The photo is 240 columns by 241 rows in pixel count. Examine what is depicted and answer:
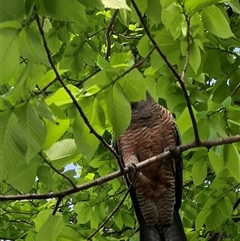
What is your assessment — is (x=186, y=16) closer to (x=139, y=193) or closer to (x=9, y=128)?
(x=9, y=128)

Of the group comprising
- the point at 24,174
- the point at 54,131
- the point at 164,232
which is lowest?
the point at 164,232

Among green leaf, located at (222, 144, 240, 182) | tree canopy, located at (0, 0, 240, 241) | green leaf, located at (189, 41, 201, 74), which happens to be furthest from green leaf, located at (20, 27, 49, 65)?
green leaf, located at (222, 144, 240, 182)

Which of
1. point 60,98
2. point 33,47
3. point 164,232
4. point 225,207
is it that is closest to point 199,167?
point 225,207

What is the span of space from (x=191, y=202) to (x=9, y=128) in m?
2.70

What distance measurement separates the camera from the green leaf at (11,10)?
1.18 m

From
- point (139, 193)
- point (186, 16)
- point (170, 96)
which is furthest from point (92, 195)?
point (186, 16)

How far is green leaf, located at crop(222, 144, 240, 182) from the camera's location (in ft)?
6.43

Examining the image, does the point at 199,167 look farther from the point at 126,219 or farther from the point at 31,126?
the point at 31,126

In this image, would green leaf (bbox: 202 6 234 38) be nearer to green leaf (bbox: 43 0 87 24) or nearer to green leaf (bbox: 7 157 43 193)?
green leaf (bbox: 43 0 87 24)

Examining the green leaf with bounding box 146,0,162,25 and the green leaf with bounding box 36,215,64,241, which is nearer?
the green leaf with bounding box 36,215,64,241

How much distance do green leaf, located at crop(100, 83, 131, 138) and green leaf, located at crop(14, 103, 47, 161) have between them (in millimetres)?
250

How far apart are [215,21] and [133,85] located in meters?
0.43

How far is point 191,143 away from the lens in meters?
1.87

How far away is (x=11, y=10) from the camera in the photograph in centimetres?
119
